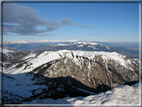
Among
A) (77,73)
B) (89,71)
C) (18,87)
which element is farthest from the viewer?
(89,71)

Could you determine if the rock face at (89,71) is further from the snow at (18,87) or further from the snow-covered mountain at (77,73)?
the snow at (18,87)

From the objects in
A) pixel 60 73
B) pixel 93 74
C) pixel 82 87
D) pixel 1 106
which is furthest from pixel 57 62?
pixel 1 106

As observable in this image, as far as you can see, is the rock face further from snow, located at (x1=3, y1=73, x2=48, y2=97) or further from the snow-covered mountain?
snow, located at (x1=3, y1=73, x2=48, y2=97)

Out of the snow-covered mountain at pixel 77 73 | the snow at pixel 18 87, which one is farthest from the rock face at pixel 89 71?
the snow at pixel 18 87

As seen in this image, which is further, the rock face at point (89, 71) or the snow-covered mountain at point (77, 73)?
the rock face at point (89, 71)

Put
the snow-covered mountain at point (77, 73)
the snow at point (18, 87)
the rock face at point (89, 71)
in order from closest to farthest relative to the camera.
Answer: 1. the snow at point (18, 87)
2. the snow-covered mountain at point (77, 73)
3. the rock face at point (89, 71)

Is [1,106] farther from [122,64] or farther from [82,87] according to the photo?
[122,64]

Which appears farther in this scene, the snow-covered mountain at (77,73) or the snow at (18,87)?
the snow-covered mountain at (77,73)

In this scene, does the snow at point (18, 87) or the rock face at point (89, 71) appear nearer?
the snow at point (18, 87)

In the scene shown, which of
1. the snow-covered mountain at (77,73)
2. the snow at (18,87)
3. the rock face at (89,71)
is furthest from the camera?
the rock face at (89,71)

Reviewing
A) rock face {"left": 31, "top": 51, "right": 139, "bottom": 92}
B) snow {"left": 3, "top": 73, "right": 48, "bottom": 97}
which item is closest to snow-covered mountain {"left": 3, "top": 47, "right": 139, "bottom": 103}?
rock face {"left": 31, "top": 51, "right": 139, "bottom": 92}

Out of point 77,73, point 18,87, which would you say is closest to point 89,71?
point 77,73

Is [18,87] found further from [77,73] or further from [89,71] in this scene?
[89,71]
